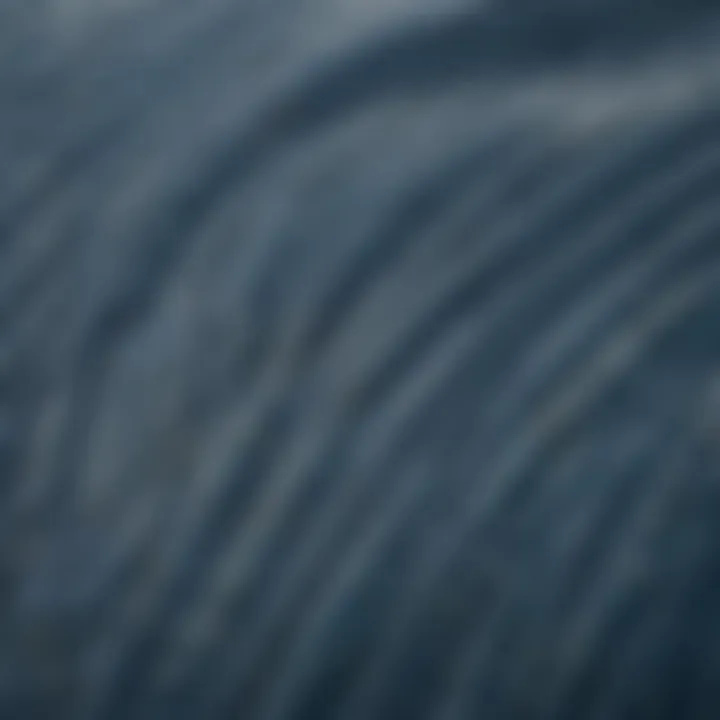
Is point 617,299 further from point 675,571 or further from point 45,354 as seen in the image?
point 45,354

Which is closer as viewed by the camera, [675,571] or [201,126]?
[675,571]

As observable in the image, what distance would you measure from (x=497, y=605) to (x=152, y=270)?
177 millimetres

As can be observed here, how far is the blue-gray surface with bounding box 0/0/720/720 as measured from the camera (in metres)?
0.75

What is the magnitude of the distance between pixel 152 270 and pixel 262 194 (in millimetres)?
45

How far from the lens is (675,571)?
73 cm

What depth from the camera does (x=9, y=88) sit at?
900 mm

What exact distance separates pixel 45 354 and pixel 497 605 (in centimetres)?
19

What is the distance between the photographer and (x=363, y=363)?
79 cm

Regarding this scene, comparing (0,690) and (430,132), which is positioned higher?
(430,132)

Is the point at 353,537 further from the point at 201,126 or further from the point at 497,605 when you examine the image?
the point at 201,126

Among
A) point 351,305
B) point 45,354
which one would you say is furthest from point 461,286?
point 45,354

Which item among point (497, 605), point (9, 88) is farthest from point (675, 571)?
point (9, 88)

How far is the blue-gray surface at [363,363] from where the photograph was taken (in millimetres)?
746

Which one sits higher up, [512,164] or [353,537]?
[512,164]
